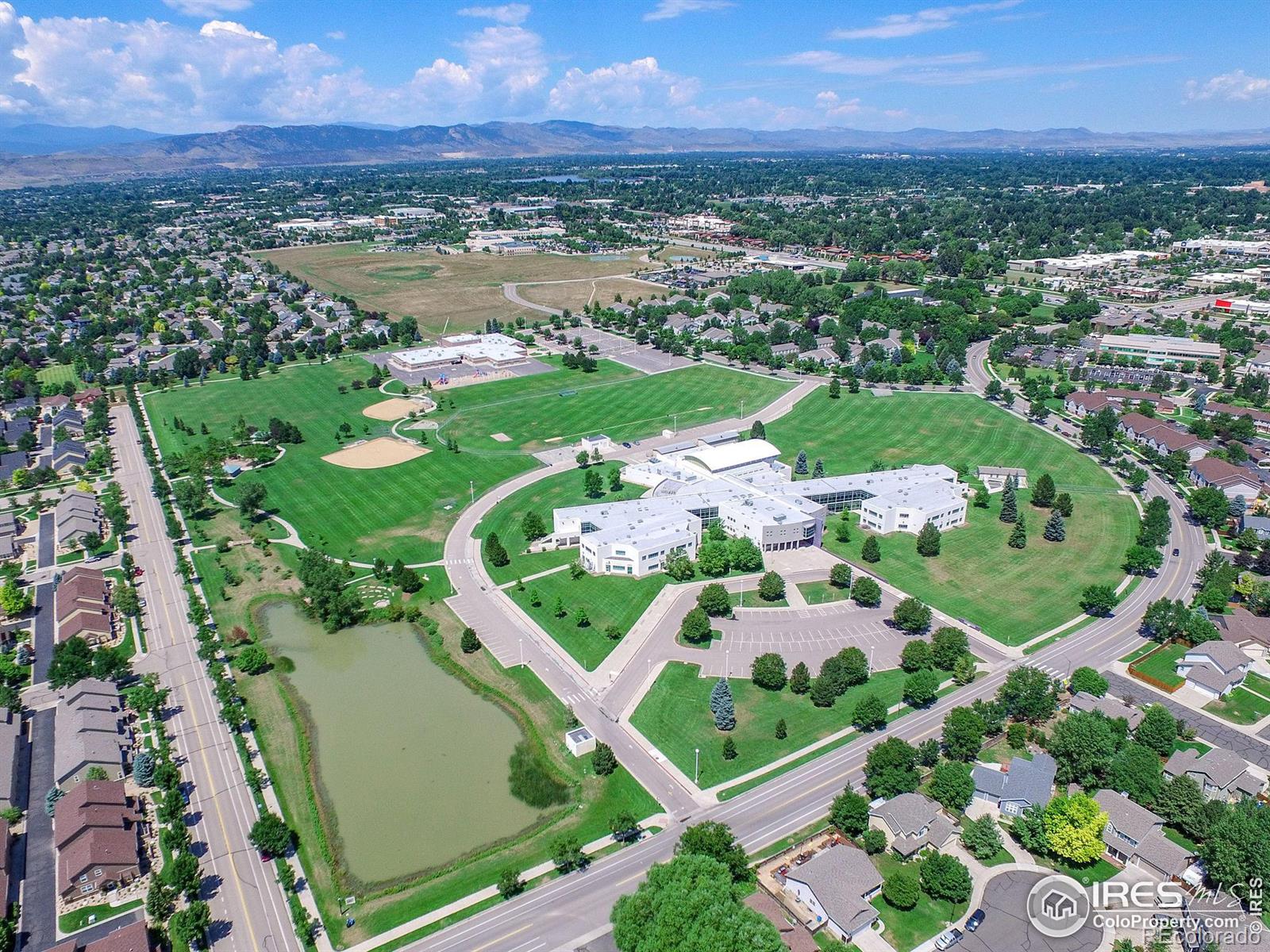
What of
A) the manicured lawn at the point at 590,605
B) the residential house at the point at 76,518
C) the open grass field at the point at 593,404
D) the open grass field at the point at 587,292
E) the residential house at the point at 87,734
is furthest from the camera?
the open grass field at the point at 587,292

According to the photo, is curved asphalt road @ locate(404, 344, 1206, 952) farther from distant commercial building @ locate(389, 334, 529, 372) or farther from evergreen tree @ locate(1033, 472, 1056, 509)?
distant commercial building @ locate(389, 334, 529, 372)

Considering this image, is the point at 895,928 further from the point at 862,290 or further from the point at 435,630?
the point at 862,290

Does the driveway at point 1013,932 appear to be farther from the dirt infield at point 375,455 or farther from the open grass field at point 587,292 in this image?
the open grass field at point 587,292

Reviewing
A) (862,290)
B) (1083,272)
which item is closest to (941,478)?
(862,290)

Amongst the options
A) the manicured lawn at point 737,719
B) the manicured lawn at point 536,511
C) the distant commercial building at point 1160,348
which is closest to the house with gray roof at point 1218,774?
the manicured lawn at point 737,719

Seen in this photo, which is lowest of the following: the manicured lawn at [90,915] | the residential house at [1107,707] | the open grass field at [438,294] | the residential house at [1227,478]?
the manicured lawn at [90,915]

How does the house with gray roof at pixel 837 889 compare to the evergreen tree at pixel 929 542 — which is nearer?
the house with gray roof at pixel 837 889

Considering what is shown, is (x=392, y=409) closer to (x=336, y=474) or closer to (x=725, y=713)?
(x=336, y=474)
